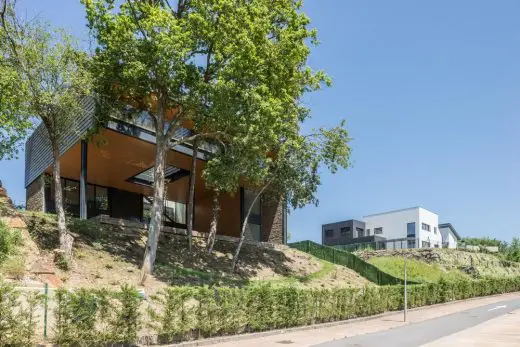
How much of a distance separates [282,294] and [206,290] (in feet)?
13.7

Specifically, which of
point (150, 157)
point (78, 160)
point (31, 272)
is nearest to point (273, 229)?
point (150, 157)

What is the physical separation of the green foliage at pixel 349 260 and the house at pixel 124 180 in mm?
3001

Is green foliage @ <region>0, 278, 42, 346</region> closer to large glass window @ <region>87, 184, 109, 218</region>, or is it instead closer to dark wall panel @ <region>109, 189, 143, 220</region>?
large glass window @ <region>87, 184, 109, 218</region>

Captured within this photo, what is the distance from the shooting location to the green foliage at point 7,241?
16891mm

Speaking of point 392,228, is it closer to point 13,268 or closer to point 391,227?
point 391,227

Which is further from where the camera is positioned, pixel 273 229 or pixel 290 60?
pixel 273 229

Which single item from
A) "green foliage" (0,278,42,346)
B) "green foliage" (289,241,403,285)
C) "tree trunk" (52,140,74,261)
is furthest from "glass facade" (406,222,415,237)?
"green foliage" (0,278,42,346)

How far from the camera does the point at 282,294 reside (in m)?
19.0

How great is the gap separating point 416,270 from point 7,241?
33537 millimetres

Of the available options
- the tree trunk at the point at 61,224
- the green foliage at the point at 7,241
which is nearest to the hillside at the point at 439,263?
the tree trunk at the point at 61,224

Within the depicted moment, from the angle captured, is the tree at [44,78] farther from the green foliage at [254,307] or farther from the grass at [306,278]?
the grass at [306,278]

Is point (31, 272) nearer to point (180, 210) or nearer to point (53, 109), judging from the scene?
point (53, 109)

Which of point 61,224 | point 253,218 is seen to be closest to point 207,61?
point 61,224

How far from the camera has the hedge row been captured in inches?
472
